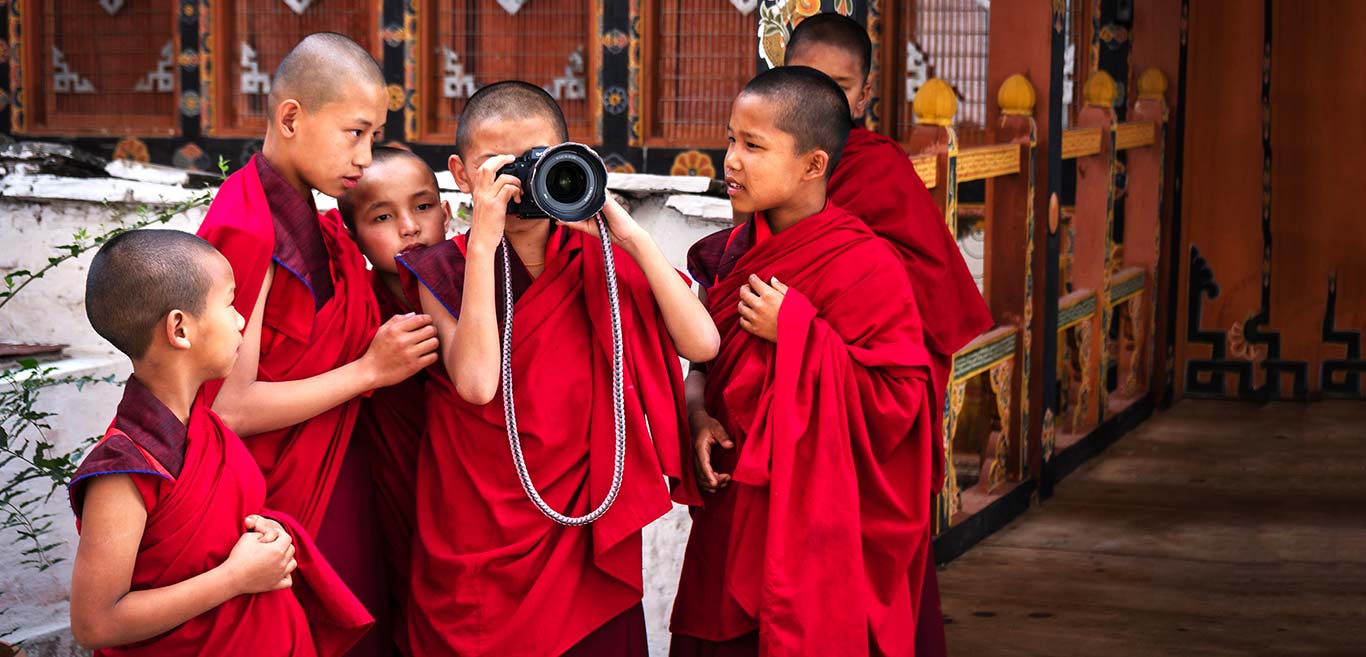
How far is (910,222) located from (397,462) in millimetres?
1041

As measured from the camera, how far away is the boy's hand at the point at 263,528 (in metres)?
1.94

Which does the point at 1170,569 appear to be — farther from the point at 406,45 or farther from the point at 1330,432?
the point at 406,45

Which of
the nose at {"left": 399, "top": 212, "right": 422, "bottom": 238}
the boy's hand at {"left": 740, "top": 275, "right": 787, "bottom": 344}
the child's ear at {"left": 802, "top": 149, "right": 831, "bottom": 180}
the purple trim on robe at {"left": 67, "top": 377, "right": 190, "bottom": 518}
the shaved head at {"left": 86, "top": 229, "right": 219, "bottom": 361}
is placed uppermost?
the child's ear at {"left": 802, "top": 149, "right": 831, "bottom": 180}

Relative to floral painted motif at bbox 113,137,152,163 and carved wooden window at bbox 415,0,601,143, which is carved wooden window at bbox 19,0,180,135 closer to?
floral painted motif at bbox 113,137,152,163

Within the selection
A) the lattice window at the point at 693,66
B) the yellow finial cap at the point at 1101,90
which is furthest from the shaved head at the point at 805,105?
the lattice window at the point at 693,66

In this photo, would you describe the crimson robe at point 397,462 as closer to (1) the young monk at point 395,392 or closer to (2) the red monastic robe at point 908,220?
(1) the young monk at point 395,392

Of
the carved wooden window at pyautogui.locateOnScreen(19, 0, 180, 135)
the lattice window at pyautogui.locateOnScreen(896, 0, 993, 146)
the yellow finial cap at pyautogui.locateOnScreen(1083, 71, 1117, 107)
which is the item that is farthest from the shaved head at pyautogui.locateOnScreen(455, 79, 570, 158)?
the carved wooden window at pyautogui.locateOnScreen(19, 0, 180, 135)

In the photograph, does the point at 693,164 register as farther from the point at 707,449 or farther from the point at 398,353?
the point at 398,353

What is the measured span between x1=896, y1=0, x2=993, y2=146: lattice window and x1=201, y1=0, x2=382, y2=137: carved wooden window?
302 cm

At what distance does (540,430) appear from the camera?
221 cm

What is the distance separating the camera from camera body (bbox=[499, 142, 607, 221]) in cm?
210

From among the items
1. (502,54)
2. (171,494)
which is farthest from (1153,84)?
(171,494)

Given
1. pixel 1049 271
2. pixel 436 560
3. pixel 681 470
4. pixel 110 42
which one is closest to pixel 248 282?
pixel 436 560

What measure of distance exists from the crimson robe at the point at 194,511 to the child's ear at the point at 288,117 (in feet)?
1.41
